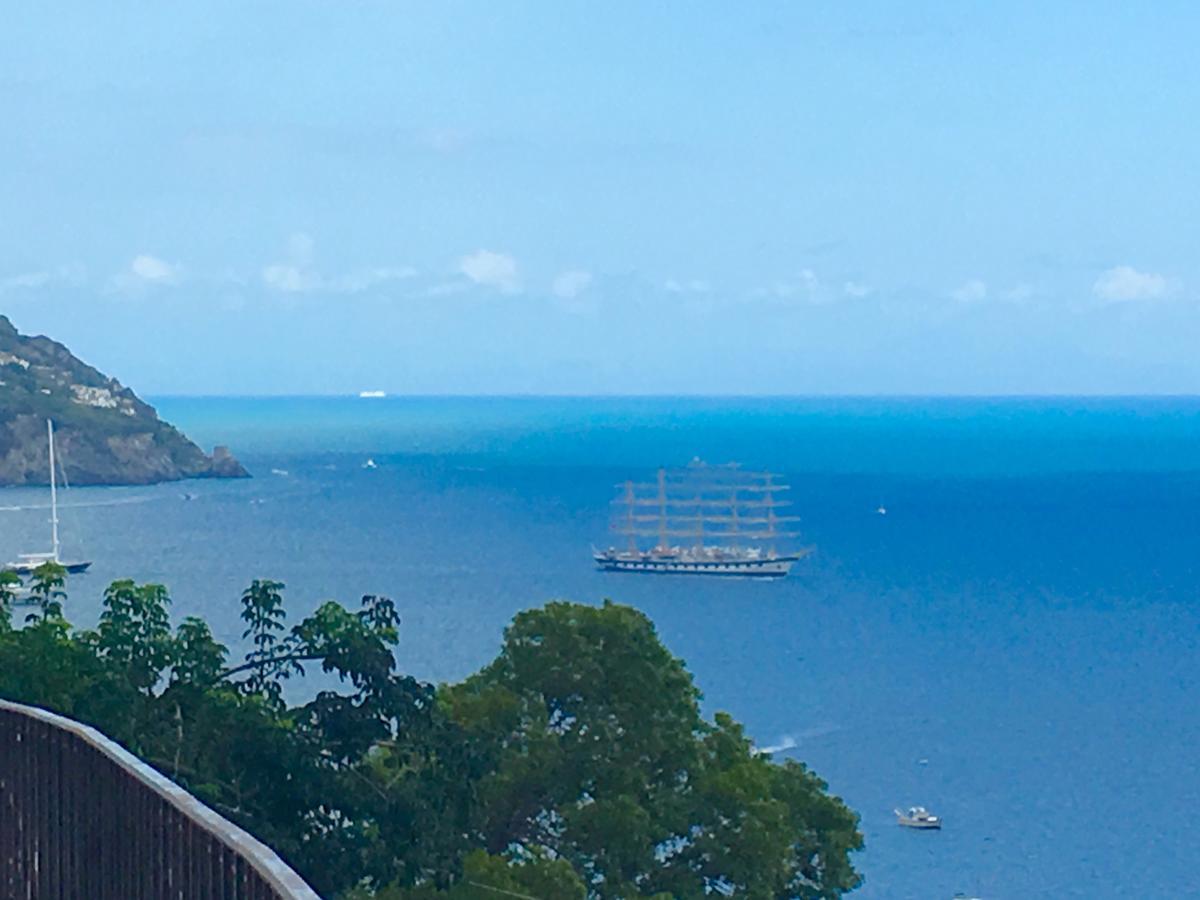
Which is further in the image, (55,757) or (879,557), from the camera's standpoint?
(879,557)

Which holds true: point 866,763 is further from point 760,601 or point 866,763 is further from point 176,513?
point 176,513

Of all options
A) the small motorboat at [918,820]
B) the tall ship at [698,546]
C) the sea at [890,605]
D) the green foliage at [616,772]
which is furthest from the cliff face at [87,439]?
the green foliage at [616,772]

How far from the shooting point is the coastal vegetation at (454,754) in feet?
32.9

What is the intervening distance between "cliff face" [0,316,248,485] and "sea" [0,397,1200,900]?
4076mm

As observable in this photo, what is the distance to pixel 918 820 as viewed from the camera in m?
31.8

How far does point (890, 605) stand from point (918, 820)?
28.4 metres

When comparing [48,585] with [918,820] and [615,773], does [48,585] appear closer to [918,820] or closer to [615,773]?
[615,773]

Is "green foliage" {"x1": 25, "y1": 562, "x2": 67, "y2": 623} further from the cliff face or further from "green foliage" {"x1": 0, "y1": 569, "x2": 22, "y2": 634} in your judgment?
the cliff face

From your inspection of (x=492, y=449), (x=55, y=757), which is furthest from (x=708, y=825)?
(x=492, y=449)

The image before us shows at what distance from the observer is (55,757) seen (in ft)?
18.6

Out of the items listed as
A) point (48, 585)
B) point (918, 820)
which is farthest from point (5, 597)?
point (918, 820)

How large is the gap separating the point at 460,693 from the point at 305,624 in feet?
13.0

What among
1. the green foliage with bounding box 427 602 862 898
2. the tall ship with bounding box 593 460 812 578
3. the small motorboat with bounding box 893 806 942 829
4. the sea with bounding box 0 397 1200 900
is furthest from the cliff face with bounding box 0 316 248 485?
the green foliage with bounding box 427 602 862 898

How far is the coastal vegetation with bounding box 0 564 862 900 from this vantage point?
10016 millimetres
